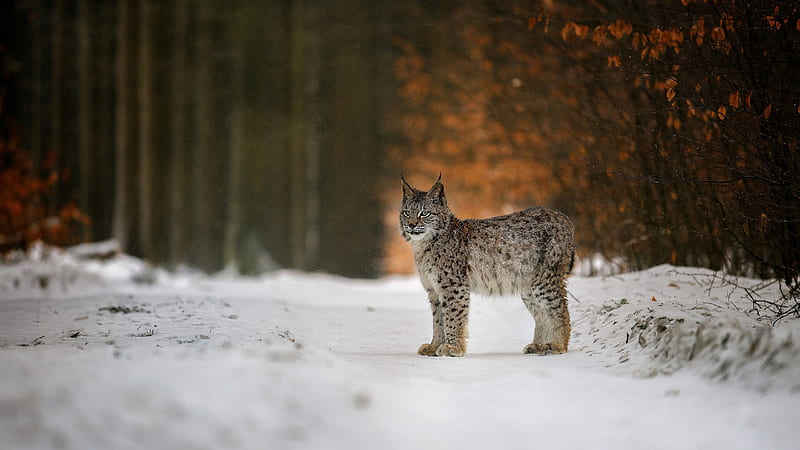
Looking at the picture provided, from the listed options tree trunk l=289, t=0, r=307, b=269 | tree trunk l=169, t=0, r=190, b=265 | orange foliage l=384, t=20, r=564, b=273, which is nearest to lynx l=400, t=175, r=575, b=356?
orange foliage l=384, t=20, r=564, b=273

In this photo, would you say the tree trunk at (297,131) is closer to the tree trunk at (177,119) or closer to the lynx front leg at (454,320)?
the tree trunk at (177,119)

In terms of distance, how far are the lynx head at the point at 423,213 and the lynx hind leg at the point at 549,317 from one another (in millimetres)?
1141

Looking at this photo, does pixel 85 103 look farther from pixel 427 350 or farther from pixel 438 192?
pixel 427 350

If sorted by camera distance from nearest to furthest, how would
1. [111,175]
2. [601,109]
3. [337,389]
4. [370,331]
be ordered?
1. [337,389]
2. [370,331]
3. [601,109]
4. [111,175]

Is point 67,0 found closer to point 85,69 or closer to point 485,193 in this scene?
point 85,69

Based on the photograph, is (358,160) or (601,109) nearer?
(601,109)

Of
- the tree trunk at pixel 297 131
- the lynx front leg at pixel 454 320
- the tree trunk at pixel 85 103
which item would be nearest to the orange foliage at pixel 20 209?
the tree trunk at pixel 85 103

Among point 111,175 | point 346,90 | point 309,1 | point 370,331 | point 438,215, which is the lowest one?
point 370,331

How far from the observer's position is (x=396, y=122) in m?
24.5

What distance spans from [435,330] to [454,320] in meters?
0.38

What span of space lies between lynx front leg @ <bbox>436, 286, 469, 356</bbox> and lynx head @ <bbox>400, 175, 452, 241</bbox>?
0.62 meters

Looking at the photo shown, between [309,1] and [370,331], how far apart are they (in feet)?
53.1

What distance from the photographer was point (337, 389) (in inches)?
160

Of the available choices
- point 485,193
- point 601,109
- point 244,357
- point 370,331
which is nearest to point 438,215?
point 370,331
